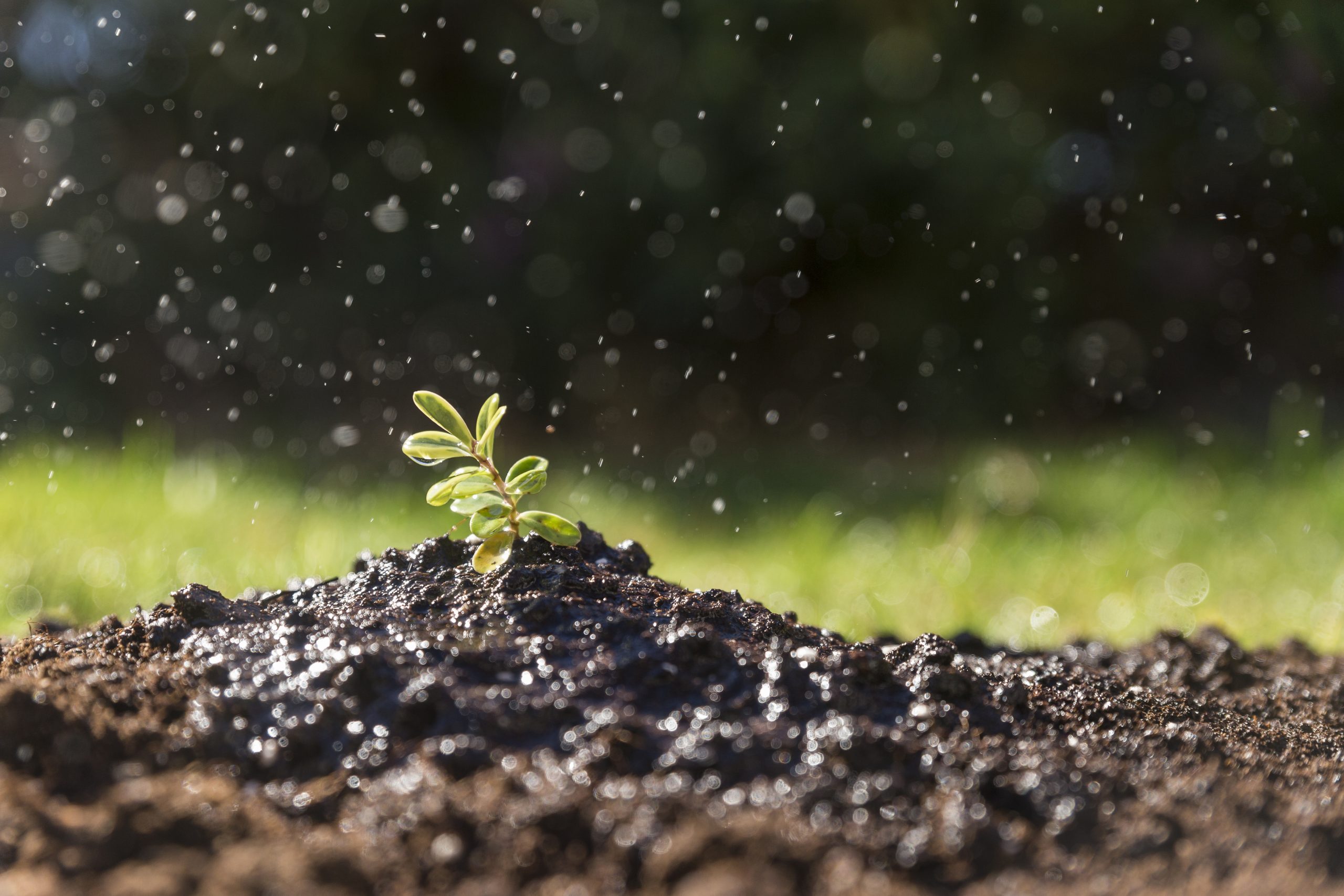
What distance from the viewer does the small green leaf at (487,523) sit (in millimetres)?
1371

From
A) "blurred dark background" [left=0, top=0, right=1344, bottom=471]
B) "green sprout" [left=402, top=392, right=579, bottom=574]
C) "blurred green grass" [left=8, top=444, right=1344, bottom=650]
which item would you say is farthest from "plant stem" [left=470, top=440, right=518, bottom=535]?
"blurred dark background" [left=0, top=0, right=1344, bottom=471]

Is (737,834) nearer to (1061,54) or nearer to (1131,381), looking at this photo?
(1061,54)

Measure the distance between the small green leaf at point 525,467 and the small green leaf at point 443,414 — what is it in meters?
0.07

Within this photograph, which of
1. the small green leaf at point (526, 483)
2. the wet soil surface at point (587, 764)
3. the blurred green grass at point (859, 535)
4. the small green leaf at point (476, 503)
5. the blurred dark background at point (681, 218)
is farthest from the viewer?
the blurred dark background at point (681, 218)

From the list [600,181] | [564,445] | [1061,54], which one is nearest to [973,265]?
[1061,54]

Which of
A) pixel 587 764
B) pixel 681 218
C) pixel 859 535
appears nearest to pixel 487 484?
pixel 587 764

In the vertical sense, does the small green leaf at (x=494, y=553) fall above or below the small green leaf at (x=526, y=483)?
below

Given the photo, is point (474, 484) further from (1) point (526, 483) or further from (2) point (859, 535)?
(2) point (859, 535)

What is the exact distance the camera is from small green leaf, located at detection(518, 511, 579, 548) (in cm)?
138

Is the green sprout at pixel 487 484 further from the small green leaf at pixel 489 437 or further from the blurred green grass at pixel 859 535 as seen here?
the blurred green grass at pixel 859 535

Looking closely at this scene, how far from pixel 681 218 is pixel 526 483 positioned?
357cm

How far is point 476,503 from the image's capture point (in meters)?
1.31

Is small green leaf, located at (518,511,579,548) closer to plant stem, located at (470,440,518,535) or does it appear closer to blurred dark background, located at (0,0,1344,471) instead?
plant stem, located at (470,440,518,535)

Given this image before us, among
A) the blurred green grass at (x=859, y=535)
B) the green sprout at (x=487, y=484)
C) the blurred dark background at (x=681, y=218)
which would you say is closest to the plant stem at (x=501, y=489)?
the green sprout at (x=487, y=484)
